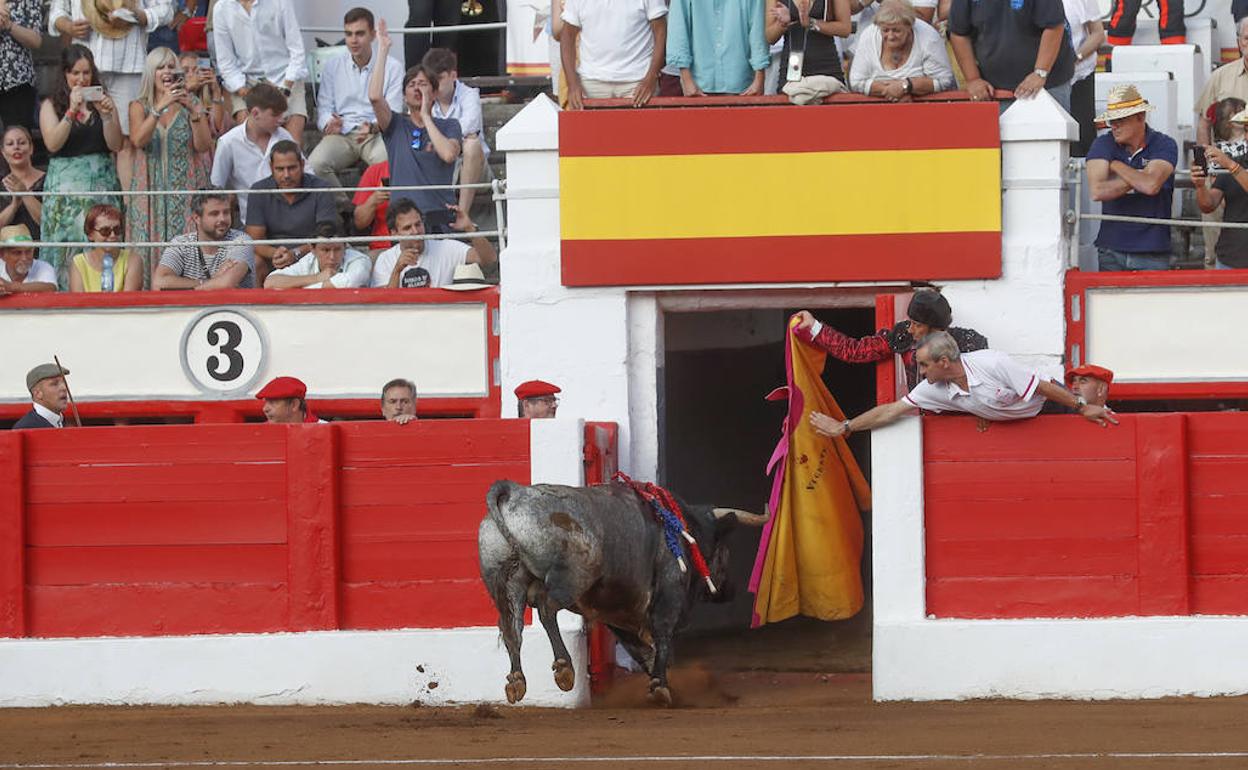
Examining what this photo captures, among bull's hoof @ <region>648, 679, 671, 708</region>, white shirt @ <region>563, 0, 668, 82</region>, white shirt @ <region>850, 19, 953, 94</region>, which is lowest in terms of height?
bull's hoof @ <region>648, 679, 671, 708</region>

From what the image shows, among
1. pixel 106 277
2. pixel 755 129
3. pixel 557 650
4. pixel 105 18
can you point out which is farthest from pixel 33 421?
pixel 755 129

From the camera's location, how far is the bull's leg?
29.3ft

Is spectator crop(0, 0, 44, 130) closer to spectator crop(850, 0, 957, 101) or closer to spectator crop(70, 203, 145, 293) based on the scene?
spectator crop(70, 203, 145, 293)

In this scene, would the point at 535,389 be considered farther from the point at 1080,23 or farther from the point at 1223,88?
the point at 1223,88

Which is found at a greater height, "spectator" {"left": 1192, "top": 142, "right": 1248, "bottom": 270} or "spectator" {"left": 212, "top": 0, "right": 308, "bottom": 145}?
"spectator" {"left": 212, "top": 0, "right": 308, "bottom": 145}

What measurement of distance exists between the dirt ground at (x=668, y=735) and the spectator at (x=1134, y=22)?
6638mm

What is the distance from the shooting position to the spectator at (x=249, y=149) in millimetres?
13414

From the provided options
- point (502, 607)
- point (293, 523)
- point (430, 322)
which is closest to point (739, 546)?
point (430, 322)

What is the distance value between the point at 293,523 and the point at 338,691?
2.69ft

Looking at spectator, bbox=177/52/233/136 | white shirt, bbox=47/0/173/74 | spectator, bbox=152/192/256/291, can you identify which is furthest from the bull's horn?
white shirt, bbox=47/0/173/74

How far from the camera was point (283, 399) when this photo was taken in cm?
1095

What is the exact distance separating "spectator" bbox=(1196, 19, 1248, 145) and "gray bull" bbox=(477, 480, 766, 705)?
3.87m

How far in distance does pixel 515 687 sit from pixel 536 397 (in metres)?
2.20

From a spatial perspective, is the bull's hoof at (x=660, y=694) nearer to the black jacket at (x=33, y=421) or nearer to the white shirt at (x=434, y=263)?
the white shirt at (x=434, y=263)
